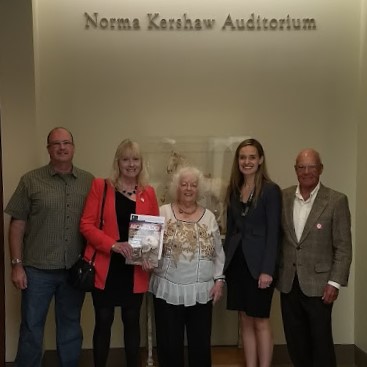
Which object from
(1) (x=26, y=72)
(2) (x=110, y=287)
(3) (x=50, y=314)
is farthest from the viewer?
(3) (x=50, y=314)

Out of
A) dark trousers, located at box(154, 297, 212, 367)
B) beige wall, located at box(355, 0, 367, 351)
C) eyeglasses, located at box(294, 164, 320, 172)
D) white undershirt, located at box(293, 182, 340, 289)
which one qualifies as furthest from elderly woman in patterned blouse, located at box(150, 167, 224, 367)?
beige wall, located at box(355, 0, 367, 351)

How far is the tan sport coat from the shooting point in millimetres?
3322

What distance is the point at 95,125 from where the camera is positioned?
14.3ft

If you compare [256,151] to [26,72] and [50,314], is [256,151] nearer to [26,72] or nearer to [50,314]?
[26,72]

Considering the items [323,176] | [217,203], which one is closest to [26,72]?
[217,203]

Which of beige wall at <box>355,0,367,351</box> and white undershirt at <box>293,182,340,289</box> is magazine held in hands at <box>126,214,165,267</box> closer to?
white undershirt at <box>293,182,340,289</box>

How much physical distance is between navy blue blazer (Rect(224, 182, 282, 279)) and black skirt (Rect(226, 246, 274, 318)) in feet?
0.15

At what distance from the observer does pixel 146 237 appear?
3.25 m

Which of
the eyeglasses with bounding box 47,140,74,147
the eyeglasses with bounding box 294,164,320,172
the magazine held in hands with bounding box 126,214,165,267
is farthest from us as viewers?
the eyeglasses with bounding box 47,140,74,147

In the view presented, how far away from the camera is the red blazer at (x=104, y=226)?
333cm

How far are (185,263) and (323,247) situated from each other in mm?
864

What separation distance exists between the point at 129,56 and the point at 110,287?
194 centimetres

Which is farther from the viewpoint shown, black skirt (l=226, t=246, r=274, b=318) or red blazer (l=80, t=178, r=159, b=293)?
black skirt (l=226, t=246, r=274, b=318)

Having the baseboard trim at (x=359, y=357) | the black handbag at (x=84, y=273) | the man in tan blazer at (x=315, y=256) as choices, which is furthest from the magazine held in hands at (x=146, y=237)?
the baseboard trim at (x=359, y=357)
